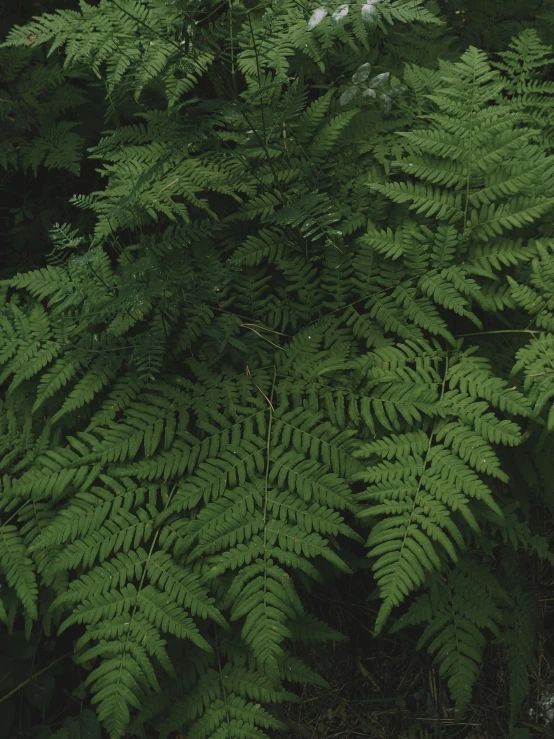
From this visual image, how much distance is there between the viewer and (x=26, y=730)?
252cm

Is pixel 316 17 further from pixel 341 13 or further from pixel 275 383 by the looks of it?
pixel 275 383

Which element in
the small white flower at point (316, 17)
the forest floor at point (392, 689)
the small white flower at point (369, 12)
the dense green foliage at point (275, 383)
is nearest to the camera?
the dense green foliage at point (275, 383)

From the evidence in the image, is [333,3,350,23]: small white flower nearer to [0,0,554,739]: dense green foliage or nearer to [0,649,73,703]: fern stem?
[0,0,554,739]: dense green foliage

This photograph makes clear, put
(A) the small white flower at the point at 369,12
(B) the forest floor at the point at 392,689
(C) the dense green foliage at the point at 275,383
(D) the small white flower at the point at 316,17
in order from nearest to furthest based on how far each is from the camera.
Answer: (C) the dense green foliage at the point at 275,383 → (A) the small white flower at the point at 369,12 → (D) the small white flower at the point at 316,17 → (B) the forest floor at the point at 392,689

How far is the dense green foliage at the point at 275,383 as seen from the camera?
6.91ft

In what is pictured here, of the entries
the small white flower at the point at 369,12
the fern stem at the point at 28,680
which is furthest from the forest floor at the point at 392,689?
the small white flower at the point at 369,12

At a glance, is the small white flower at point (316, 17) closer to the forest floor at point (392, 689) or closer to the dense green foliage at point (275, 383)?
the dense green foliage at point (275, 383)

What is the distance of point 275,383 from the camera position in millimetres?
2525

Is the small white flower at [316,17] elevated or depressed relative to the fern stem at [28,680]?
elevated

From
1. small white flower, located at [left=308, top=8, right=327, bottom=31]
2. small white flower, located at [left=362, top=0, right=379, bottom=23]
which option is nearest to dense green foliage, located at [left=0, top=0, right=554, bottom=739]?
small white flower, located at [left=362, top=0, right=379, bottom=23]

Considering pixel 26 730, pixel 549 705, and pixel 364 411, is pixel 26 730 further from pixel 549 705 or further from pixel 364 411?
pixel 549 705

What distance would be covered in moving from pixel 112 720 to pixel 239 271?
1.80 metres

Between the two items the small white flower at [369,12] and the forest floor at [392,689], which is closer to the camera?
the small white flower at [369,12]

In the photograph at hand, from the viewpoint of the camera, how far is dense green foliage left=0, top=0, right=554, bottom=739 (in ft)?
6.91
